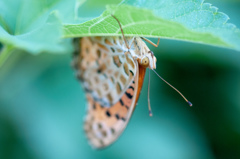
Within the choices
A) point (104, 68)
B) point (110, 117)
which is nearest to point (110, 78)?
point (104, 68)

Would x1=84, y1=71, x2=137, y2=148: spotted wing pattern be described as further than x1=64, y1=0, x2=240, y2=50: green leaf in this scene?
Yes

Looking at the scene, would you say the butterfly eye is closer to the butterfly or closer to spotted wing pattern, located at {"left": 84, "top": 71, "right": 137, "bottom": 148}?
the butterfly

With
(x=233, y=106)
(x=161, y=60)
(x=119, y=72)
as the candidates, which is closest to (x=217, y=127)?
(x=233, y=106)

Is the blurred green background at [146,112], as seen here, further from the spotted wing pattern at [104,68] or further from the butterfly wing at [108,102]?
the spotted wing pattern at [104,68]

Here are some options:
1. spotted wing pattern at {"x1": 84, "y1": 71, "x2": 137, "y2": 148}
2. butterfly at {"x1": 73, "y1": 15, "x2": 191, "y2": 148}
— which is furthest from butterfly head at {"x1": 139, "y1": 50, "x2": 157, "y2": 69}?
spotted wing pattern at {"x1": 84, "y1": 71, "x2": 137, "y2": 148}

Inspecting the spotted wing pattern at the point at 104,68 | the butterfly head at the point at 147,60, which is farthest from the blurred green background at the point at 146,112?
the butterfly head at the point at 147,60

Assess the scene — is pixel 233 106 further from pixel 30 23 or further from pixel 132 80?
pixel 30 23

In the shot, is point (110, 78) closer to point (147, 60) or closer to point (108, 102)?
point (108, 102)
